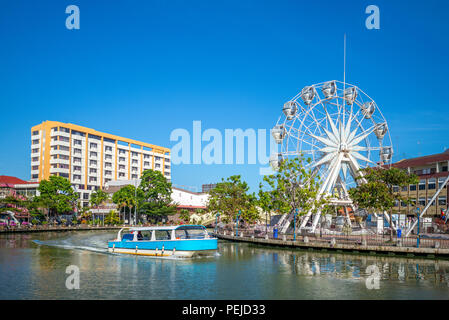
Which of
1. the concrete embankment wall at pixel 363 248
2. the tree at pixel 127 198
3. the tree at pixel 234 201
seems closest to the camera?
the concrete embankment wall at pixel 363 248

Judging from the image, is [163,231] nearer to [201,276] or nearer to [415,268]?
[201,276]

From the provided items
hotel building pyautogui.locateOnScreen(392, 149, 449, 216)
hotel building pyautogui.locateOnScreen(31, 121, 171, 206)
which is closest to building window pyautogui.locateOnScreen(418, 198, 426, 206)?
hotel building pyautogui.locateOnScreen(392, 149, 449, 216)

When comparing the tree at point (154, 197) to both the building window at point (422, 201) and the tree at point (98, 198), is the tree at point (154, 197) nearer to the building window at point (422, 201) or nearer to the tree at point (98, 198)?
the tree at point (98, 198)

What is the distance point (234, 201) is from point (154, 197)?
136ft

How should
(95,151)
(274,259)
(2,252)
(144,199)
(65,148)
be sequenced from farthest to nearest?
(95,151) < (65,148) < (144,199) < (2,252) < (274,259)

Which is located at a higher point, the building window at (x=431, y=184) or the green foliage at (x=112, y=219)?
the building window at (x=431, y=184)

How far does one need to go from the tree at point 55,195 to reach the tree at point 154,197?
A: 17235mm

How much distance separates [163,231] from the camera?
4316cm

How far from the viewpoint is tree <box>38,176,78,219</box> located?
97.9 metres

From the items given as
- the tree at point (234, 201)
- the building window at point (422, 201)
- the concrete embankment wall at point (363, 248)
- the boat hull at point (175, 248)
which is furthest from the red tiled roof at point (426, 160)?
the boat hull at point (175, 248)

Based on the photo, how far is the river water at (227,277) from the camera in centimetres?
2444

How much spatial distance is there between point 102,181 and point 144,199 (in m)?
31.7

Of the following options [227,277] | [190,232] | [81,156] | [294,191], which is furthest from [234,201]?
[81,156]

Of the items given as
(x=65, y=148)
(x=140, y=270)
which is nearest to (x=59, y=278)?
(x=140, y=270)
